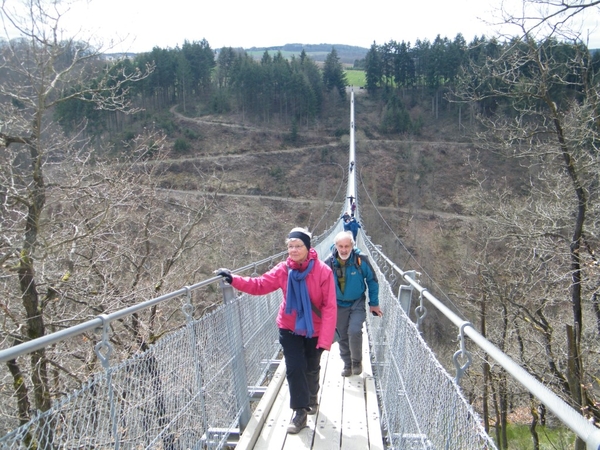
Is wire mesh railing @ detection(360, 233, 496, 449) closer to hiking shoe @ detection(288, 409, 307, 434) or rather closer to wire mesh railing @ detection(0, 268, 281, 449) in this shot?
hiking shoe @ detection(288, 409, 307, 434)

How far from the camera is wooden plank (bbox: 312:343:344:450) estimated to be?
2728 mm

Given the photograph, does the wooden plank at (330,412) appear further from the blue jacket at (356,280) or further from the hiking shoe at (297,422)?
the blue jacket at (356,280)

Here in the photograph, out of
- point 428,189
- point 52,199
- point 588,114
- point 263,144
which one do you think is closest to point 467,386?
point 588,114

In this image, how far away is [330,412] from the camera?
10.2 feet

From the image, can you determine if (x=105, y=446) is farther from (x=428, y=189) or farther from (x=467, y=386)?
(x=428, y=189)

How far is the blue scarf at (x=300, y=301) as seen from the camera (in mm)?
2674

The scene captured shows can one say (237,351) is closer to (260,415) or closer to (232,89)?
(260,415)

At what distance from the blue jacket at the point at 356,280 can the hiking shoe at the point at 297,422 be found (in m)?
0.98

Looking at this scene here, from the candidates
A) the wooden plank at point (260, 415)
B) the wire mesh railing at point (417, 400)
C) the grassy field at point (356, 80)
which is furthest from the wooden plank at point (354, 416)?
the grassy field at point (356, 80)

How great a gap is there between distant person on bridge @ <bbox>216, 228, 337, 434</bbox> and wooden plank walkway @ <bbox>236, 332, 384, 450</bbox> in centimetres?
11

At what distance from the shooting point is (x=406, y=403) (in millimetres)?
2361

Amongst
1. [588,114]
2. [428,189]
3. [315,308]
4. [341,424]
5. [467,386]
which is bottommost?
[467,386]

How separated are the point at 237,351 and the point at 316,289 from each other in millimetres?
659

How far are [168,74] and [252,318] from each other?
54785 millimetres
